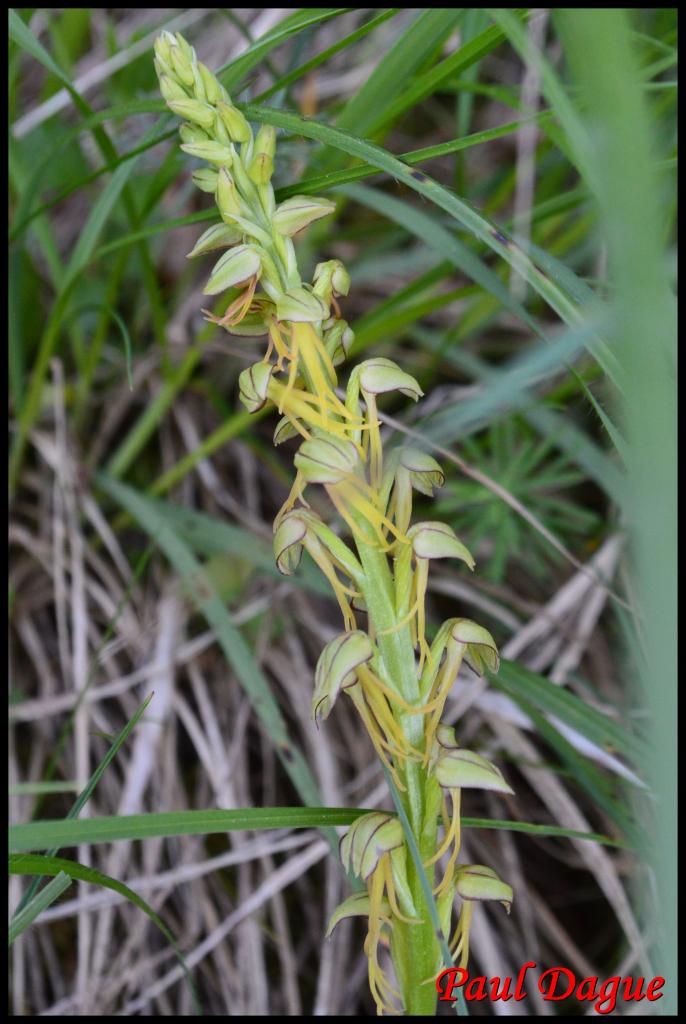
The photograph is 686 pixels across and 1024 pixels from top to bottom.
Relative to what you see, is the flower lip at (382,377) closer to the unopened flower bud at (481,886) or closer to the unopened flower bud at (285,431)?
the unopened flower bud at (285,431)

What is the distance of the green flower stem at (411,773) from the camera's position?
0.56 metres

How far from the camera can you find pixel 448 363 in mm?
1396

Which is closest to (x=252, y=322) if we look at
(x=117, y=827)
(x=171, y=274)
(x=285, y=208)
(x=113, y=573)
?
(x=285, y=208)

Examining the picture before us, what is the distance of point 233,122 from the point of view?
59 centimetres

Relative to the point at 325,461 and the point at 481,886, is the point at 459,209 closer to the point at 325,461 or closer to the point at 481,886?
the point at 325,461

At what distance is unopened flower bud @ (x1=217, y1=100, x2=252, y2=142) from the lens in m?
0.59

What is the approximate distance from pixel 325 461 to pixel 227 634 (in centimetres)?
51

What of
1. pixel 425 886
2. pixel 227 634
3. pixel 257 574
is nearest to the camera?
pixel 425 886

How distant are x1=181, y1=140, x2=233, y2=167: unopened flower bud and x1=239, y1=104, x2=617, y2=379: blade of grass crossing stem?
8 centimetres

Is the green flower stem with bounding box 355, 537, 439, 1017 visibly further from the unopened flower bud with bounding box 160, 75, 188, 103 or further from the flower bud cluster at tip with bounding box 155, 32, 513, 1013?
the unopened flower bud with bounding box 160, 75, 188, 103

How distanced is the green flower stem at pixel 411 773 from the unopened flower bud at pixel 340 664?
0.02 meters
